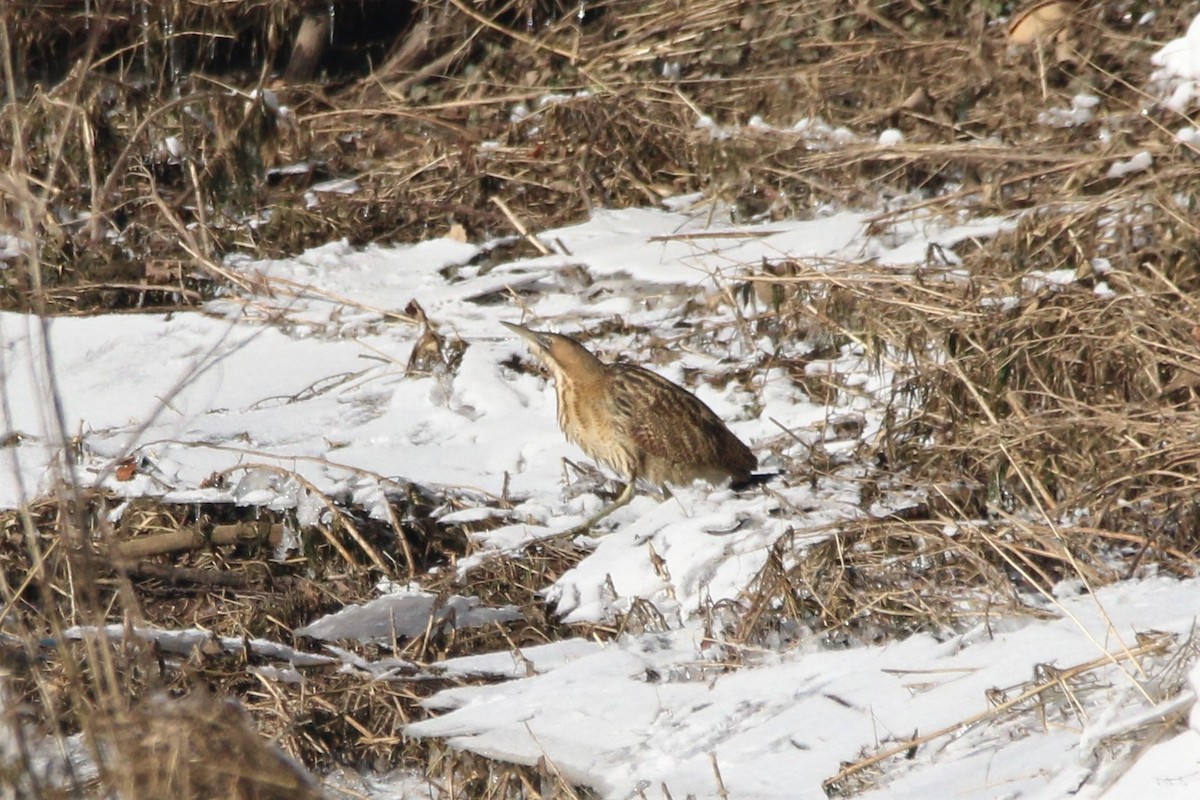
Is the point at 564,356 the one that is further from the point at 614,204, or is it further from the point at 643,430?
the point at 614,204

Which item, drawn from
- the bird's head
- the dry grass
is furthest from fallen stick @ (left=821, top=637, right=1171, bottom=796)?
the bird's head

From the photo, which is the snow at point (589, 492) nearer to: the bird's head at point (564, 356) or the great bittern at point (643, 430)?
the great bittern at point (643, 430)

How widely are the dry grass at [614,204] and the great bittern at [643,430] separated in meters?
0.28

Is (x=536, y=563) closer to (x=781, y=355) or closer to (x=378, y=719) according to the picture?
(x=378, y=719)

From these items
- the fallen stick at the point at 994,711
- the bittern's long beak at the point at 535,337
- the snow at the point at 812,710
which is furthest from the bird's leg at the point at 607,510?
the fallen stick at the point at 994,711

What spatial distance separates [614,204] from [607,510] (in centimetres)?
246

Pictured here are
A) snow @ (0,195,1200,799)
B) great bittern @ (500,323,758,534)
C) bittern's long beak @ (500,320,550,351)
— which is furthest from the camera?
bittern's long beak @ (500,320,550,351)

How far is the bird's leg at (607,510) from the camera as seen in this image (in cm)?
496

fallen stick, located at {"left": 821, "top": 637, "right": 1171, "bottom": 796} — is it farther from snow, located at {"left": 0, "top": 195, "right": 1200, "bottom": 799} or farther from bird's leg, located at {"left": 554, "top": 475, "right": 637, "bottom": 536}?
bird's leg, located at {"left": 554, "top": 475, "right": 637, "bottom": 536}

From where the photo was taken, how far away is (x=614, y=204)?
724cm

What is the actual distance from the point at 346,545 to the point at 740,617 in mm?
1361

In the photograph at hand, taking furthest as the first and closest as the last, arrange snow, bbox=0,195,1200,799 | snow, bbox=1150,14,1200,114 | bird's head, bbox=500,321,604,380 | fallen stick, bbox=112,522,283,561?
snow, bbox=1150,14,1200,114 → bird's head, bbox=500,321,604,380 → fallen stick, bbox=112,522,283,561 → snow, bbox=0,195,1200,799

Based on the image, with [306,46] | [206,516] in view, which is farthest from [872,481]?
[306,46]

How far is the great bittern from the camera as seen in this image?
504 centimetres
